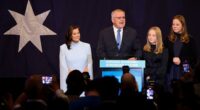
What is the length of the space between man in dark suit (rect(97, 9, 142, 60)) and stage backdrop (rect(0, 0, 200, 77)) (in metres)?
1.15

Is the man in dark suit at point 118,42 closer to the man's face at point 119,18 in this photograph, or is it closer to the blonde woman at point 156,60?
the man's face at point 119,18

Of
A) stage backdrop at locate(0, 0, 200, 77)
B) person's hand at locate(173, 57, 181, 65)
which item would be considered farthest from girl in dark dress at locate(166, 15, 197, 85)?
stage backdrop at locate(0, 0, 200, 77)

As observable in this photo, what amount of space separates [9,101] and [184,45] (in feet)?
14.6

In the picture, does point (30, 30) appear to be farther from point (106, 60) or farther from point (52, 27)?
point (106, 60)

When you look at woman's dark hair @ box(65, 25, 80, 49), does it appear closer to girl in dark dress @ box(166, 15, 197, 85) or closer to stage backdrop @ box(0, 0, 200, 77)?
stage backdrop @ box(0, 0, 200, 77)

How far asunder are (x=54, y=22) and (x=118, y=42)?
169 cm

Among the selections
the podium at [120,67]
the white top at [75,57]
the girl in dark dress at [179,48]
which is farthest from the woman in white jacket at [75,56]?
the girl in dark dress at [179,48]

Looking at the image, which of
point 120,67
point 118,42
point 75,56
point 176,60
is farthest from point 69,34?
point 176,60

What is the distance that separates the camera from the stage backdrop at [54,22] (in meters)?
10.8

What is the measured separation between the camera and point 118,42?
961cm

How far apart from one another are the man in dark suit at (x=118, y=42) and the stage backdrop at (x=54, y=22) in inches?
45.2

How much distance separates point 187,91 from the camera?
538 centimetres

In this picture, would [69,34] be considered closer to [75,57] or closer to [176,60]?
[75,57]

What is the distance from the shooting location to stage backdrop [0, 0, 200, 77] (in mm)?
10766
